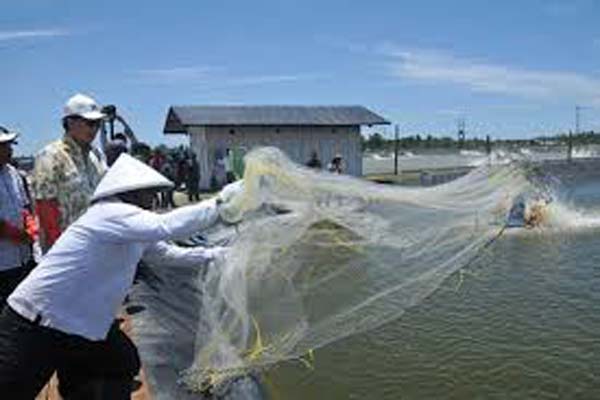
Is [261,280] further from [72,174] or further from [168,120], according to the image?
[168,120]

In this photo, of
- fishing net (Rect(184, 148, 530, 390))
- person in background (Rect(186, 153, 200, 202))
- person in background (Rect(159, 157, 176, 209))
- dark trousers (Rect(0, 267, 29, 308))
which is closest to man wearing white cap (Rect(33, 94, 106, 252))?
dark trousers (Rect(0, 267, 29, 308))

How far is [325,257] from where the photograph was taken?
572cm

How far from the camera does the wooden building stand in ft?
96.2

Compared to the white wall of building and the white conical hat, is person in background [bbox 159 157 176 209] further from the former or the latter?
the white conical hat

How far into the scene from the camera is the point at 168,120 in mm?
33562

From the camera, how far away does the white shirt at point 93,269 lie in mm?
3773

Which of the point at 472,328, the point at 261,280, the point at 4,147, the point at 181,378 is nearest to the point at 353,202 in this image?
the point at 261,280

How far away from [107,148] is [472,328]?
13.9 feet

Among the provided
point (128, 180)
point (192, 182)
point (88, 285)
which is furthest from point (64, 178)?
point (192, 182)

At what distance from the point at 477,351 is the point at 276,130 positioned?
22.7 m

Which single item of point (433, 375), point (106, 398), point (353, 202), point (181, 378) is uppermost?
point (353, 202)

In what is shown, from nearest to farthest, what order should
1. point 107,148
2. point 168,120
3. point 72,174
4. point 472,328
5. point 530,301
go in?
point 72,174 → point 107,148 → point 472,328 → point 530,301 → point 168,120

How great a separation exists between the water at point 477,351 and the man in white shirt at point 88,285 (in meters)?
3.13

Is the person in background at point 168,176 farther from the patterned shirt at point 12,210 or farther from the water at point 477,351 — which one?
the patterned shirt at point 12,210
